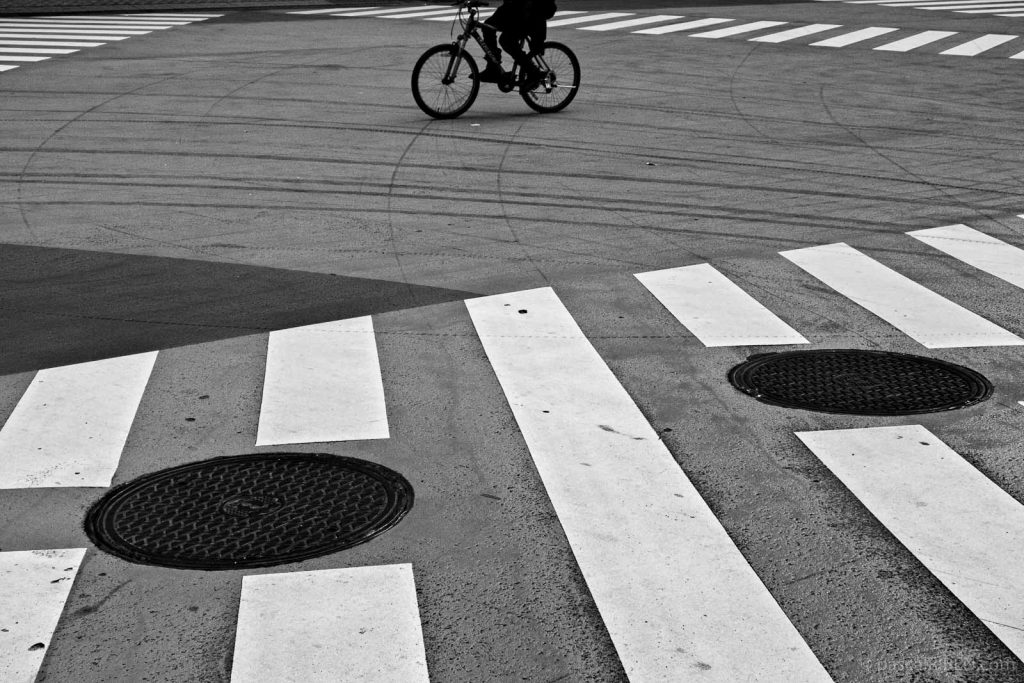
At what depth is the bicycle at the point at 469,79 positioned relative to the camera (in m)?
15.4

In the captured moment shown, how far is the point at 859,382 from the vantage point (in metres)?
6.93

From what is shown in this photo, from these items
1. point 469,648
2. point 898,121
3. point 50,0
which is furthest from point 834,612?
point 50,0

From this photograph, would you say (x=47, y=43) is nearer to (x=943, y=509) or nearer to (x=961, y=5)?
(x=961, y=5)

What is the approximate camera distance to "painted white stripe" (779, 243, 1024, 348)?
7.77 m

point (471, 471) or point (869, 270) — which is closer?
point (471, 471)

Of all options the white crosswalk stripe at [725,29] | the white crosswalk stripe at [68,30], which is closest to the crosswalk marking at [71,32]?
the white crosswalk stripe at [68,30]

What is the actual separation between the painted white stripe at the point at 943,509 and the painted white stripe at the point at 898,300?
5.60ft

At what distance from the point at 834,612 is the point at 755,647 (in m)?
0.40

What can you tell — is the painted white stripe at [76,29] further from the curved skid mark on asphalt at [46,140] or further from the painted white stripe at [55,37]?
the curved skid mark on asphalt at [46,140]

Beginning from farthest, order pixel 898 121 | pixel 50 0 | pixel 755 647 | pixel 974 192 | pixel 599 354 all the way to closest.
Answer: pixel 50 0, pixel 898 121, pixel 974 192, pixel 599 354, pixel 755 647

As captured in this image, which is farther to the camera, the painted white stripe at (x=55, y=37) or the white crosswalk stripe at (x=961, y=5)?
the white crosswalk stripe at (x=961, y=5)

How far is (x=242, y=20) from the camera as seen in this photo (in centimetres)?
2766

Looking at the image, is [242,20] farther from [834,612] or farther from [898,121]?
[834,612]

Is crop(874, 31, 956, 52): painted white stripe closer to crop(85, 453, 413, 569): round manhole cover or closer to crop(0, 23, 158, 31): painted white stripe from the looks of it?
crop(0, 23, 158, 31): painted white stripe
